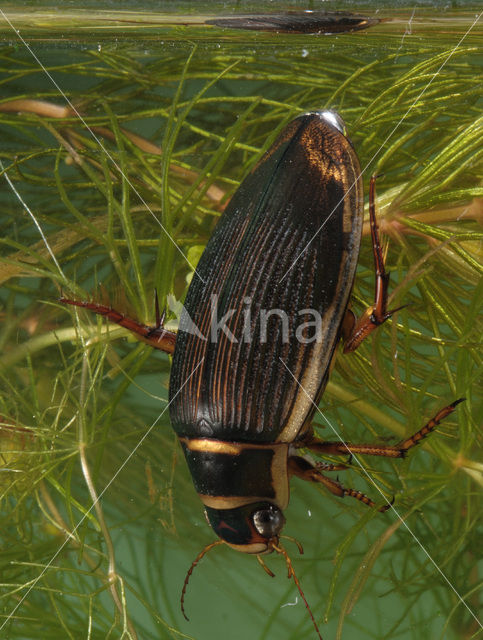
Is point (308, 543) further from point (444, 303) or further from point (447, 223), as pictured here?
point (447, 223)

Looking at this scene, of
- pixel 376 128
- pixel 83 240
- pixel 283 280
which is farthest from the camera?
pixel 83 240

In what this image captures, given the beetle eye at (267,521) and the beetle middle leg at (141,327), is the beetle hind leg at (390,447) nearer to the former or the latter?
the beetle eye at (267,521)

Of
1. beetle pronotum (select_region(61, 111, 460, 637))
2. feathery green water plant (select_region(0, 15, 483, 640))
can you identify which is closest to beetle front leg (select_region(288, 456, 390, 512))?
beetle pronotum (select_region(61, 111, 460, 637))

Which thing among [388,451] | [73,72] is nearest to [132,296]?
[388,451]

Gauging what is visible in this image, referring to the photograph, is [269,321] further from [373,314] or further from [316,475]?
[316,475]

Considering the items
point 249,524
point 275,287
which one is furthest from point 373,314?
point 249,524

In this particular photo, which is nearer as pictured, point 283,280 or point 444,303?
point 283,280
